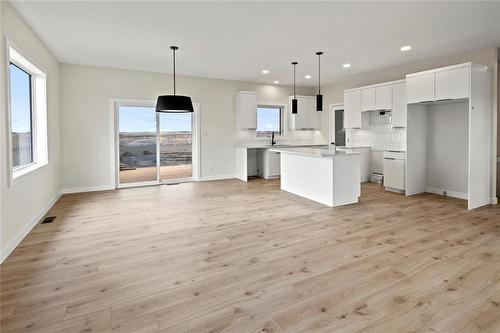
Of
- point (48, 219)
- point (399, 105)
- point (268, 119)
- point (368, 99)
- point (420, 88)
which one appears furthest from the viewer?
point (268, 119)

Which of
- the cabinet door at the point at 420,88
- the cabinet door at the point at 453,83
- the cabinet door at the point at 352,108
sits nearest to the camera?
the cabinet door at the point at 453,83

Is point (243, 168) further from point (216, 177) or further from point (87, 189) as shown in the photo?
point (87, 189)

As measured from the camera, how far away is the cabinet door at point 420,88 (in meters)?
5.11

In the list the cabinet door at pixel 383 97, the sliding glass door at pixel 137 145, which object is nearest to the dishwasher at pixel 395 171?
the cabinet door at pixel 383 97

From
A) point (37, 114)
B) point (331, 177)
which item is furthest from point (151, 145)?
point (331, 177)

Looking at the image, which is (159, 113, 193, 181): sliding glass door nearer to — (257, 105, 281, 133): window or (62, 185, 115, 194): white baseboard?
(62, 185, 115, 194): white baseboard

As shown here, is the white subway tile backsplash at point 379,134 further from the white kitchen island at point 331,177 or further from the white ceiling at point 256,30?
the white kitchen island at point 331,177

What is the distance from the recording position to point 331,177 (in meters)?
4.80

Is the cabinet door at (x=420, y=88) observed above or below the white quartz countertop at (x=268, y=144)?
above

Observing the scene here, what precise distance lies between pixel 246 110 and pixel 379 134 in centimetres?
336

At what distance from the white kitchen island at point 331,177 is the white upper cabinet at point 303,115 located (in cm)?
303

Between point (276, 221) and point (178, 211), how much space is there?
5.32ft

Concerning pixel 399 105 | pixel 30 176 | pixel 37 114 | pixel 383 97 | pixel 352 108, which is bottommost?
pixel 30 176

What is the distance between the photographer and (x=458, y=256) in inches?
112
